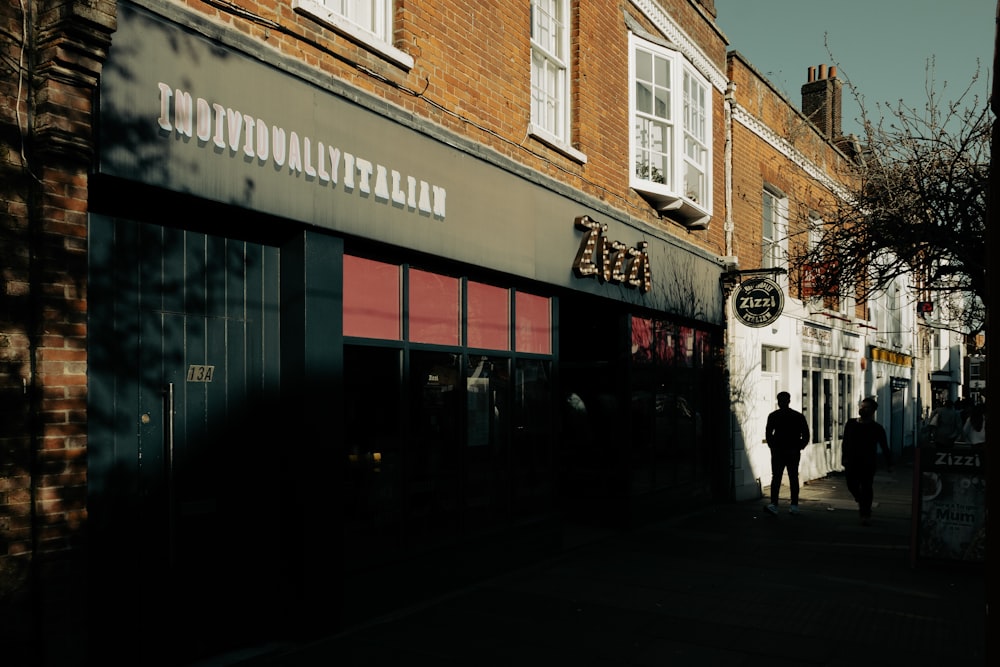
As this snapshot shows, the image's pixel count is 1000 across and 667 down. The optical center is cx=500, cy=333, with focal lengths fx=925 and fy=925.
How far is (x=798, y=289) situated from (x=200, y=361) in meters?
15.4

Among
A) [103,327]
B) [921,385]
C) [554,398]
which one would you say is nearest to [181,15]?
[103,327]

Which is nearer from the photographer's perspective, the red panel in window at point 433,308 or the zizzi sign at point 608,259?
the red panel in window at point 433,308

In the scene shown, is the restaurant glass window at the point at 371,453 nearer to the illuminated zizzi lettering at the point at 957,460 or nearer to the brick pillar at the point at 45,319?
the brick pillar at the point at 45,319

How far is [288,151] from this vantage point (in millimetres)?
6477

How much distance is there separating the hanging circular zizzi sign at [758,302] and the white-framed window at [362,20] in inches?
342

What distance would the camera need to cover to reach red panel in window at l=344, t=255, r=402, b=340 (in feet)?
24.0

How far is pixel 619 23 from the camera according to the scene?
1204cm

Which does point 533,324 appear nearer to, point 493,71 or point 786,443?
point 493,71

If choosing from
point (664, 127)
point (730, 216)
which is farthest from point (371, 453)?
point (730, 216)

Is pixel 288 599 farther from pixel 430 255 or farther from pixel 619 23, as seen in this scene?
pixel 619 23

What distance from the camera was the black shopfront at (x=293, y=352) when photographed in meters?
5.53

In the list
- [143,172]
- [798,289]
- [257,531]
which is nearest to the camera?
[143,172]

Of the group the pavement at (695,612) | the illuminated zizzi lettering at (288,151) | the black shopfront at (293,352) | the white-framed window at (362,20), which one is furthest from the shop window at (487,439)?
the white-framed window at (362,20)

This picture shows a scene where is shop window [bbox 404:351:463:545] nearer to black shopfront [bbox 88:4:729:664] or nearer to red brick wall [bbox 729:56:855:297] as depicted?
black shopfront [bbox 88:4:729:664]
